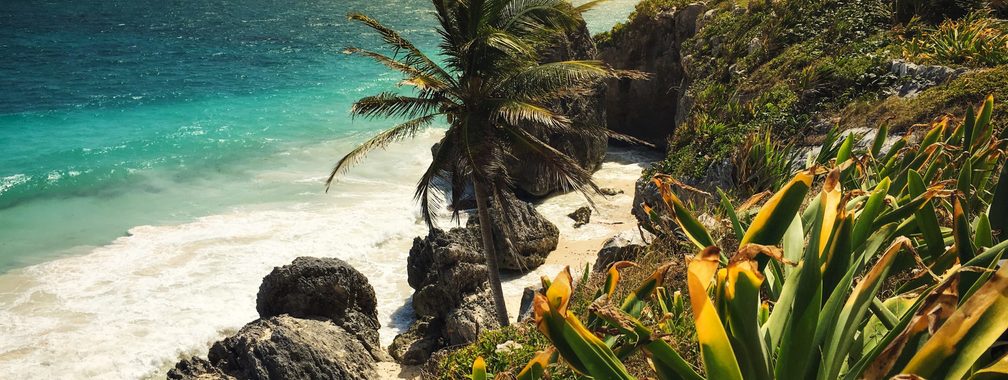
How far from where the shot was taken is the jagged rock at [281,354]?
10953mm

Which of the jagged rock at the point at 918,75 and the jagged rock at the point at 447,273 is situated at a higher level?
the jagged rock at the point at 918,75

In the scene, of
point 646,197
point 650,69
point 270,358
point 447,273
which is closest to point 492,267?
point 447,273

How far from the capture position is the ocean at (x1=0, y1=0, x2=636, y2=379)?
1706cm

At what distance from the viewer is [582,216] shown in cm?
2186

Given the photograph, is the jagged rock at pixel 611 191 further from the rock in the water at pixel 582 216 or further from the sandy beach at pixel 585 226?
the rock in the water at pixel 582 216

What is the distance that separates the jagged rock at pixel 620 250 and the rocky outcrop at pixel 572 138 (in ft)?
38.8

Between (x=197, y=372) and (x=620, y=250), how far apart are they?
6.41m

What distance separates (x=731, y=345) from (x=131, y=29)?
6302 centimetres

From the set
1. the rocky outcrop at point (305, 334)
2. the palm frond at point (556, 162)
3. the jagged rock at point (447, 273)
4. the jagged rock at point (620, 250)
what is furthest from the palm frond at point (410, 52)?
the jagged rock at point (620, 250)

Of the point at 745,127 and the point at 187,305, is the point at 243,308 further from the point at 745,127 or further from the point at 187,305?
the point at 745,127

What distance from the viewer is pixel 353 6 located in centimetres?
7344

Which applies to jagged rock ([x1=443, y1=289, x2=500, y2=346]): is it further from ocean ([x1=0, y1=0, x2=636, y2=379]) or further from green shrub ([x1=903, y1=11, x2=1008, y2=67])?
green shrub ([x1=903, y1=11, x2=1008, y2=67])

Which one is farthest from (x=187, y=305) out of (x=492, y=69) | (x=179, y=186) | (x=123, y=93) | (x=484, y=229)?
(x=123, y=93)

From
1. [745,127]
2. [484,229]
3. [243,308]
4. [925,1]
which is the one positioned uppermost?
[925,1]
